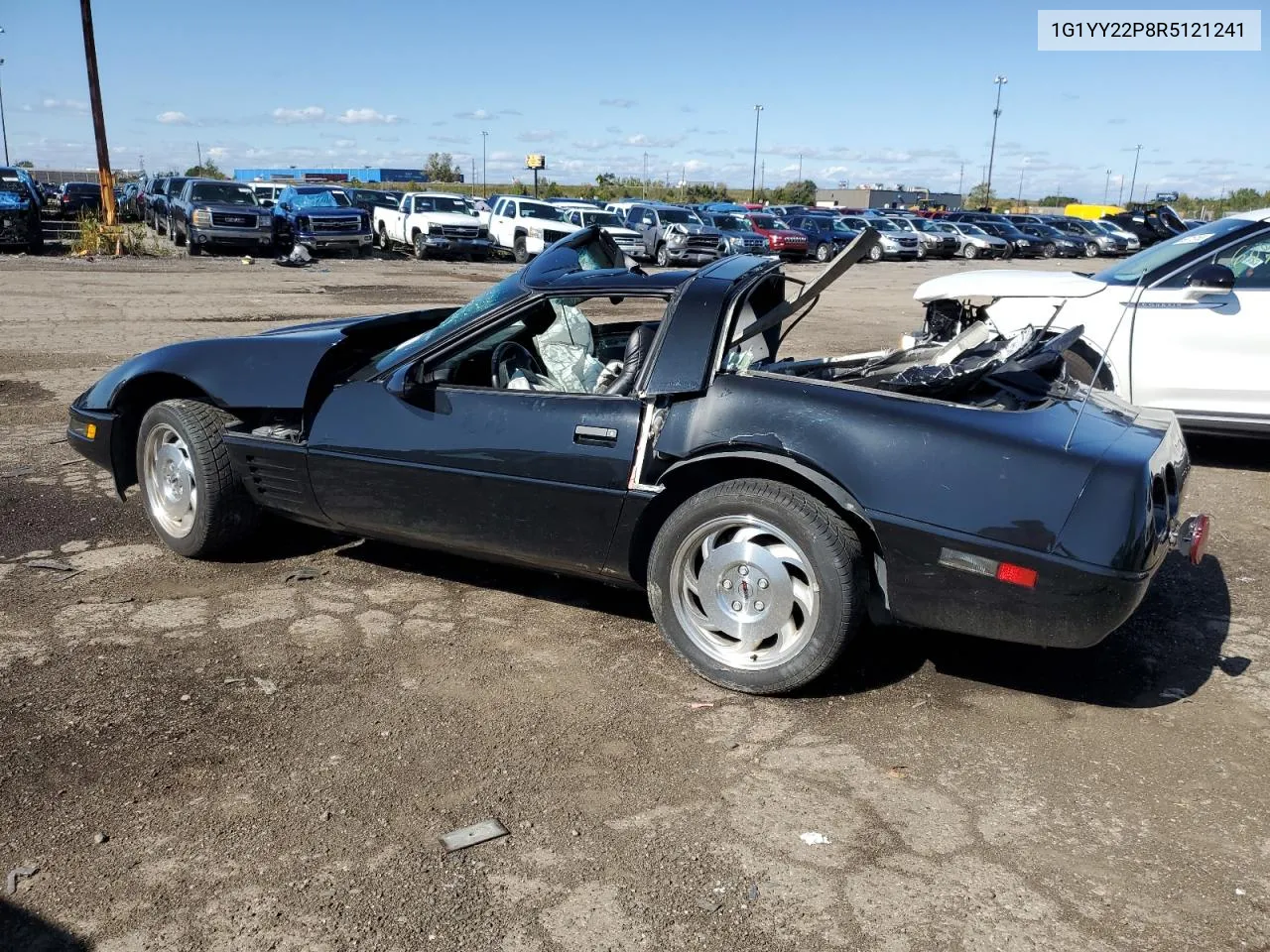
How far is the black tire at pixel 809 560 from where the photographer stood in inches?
136

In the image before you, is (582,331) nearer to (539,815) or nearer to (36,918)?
(539,815)

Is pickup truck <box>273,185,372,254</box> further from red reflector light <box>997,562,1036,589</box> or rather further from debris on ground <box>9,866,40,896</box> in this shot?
red reflector light <box>997,562,1036,589</box>

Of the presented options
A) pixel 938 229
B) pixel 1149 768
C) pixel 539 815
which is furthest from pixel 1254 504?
pixel 938 229

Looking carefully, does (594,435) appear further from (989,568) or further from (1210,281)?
(1210,281)

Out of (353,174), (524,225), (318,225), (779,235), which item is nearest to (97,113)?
(318,225)

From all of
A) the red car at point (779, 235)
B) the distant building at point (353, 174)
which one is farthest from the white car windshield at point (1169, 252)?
the distant building at point (353, 174)

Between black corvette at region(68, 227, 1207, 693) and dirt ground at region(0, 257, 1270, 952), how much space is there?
13.9 inches

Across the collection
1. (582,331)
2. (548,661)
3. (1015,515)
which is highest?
(582,331)

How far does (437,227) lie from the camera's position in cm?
2786

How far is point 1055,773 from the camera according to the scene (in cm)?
323

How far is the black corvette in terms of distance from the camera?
333 cm

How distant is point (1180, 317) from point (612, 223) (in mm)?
24457

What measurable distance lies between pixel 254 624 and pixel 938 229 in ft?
130

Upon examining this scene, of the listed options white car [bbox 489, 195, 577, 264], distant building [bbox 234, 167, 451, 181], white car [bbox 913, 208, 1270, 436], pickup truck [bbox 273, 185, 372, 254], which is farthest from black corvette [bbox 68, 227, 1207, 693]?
distant building [bbox 234, 167, 451, 181]
